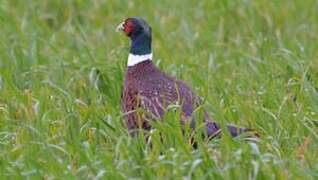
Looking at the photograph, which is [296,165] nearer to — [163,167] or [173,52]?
[163,167]

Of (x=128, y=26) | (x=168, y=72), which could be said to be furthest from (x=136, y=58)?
(x=168, y=72)

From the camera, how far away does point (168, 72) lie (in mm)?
7254

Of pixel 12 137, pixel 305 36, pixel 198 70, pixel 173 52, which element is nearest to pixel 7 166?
pixel 12 137

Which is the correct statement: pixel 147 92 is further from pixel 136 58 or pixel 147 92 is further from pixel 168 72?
pixel 168 72

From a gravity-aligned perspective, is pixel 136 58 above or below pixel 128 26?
below

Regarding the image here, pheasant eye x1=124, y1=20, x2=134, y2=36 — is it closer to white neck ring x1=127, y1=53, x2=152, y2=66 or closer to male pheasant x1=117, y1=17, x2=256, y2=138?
male pheasant x1=117, y1=17, x2=256, y2=138

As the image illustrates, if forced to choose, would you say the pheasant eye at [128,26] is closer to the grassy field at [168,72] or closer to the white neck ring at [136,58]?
the white neck ring at [136,58]

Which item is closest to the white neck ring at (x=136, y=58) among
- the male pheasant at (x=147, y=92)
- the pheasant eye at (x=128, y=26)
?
the male pheasant at (x=147, y=92)

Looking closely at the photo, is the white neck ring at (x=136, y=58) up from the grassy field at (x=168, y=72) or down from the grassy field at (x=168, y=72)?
up

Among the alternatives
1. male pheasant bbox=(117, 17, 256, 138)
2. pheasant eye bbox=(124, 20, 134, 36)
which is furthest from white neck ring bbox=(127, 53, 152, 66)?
pheasant eye bbox=(124, 20, 134, 36)

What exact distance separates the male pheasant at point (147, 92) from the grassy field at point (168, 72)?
0.28 feet

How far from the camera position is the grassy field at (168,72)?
16.9 feet

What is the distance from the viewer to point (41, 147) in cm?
536

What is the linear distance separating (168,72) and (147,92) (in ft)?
3.60
